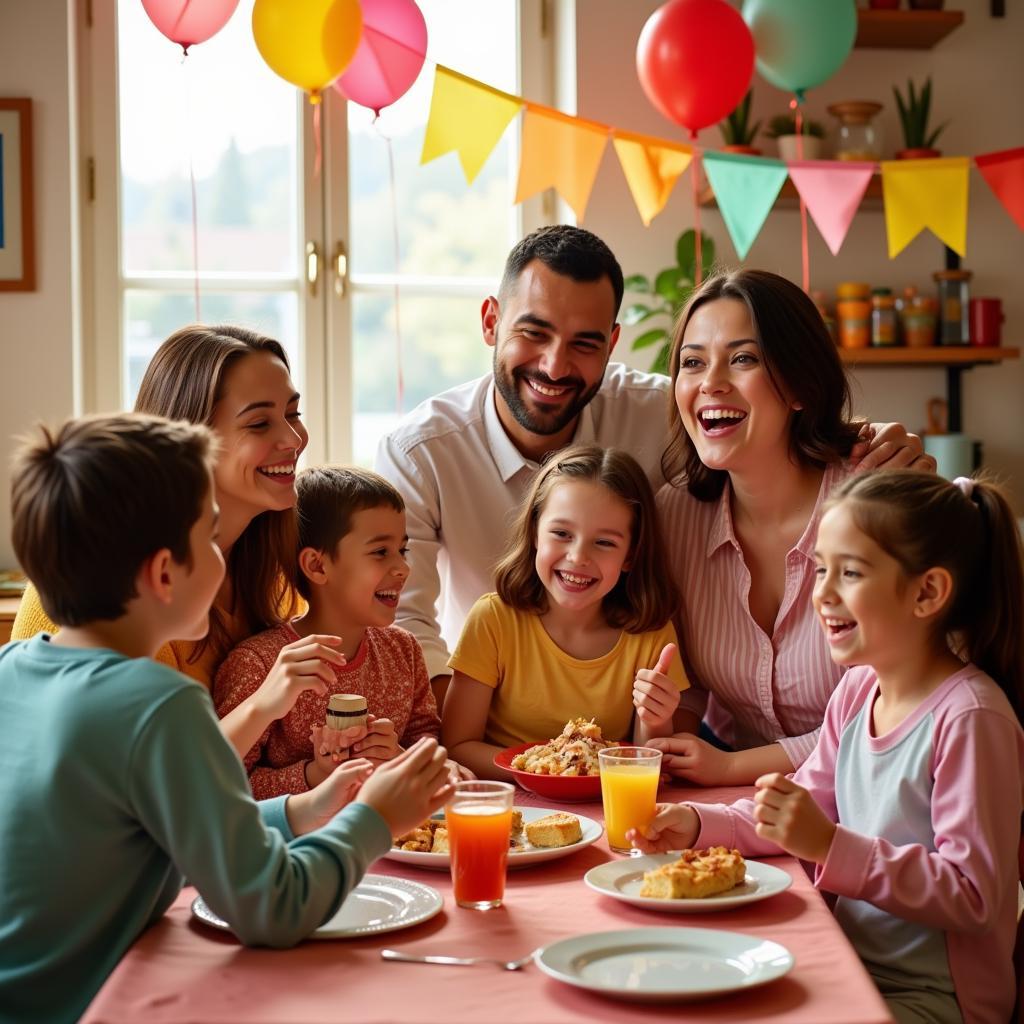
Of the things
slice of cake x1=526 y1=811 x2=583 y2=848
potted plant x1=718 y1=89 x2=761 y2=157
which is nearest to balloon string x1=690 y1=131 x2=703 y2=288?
potted plant x1=718 y1=89 x2=761 y2=157

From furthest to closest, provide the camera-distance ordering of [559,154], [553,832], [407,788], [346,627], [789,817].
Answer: [559,154] → [346,627] → [553,832] → [789,817] → [407,788]

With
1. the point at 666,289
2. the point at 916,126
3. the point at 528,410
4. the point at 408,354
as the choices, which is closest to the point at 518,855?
the point at 528,410

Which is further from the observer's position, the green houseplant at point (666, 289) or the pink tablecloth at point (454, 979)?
the green houseplant at point (666, 289)

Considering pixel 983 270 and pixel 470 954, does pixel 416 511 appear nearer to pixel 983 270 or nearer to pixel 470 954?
pixel 470 954

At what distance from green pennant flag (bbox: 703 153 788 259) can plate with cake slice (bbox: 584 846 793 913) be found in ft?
7.72

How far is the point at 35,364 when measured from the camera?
4.08m

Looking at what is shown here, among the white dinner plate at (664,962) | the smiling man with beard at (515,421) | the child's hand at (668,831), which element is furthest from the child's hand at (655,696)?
the smiling man with beard at (515,421)

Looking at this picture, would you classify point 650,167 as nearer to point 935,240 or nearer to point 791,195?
point 791,195

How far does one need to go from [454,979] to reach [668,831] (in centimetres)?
51

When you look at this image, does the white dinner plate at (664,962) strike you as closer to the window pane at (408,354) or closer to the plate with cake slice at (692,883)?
the plate with cake slice at (692,883)

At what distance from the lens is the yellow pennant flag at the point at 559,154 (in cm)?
334

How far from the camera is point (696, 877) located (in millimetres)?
1402

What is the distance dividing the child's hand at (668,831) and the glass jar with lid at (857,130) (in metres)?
3.04

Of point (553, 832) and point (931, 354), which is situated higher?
point (931, 354)
